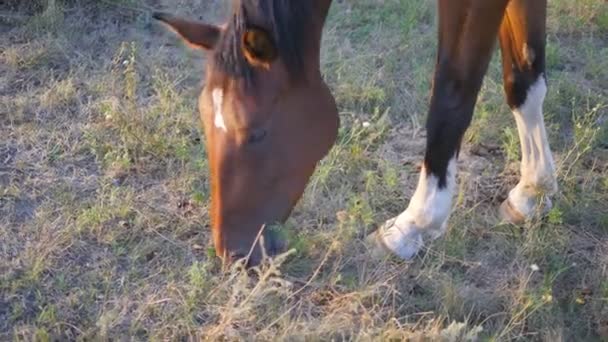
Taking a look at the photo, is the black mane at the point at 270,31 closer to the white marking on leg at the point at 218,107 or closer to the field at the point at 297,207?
the white marking on leg at the point at 218,107

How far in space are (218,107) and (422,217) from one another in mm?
902

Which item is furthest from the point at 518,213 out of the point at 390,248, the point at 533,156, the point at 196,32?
the point at 196,32

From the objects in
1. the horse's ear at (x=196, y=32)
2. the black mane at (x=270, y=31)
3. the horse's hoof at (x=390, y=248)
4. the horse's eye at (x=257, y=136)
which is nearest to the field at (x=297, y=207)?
the horse's hoof at (x=390, y=248)

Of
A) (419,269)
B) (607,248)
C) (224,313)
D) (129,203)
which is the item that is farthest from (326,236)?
(607,248)

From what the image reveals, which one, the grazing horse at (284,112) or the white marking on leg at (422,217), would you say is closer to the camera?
the grazing horse at (284,112)

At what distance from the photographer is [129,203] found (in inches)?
129

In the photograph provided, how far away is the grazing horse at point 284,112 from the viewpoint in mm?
2623

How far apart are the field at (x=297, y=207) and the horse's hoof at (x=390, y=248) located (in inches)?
1.5

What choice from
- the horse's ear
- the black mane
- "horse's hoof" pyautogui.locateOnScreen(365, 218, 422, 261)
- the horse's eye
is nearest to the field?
"horse's hoof" pyautogui.locateOnScreen(365, 218, 422, 261)

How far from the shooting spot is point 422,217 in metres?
3.03

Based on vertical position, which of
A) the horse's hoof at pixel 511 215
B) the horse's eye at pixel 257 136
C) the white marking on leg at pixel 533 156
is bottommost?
the horse's hoof at pixel 511 215

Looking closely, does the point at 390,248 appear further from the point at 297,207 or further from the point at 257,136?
the point at 257,136

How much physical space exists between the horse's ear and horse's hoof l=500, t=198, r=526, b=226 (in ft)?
4.55

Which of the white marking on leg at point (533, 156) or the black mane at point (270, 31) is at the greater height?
the black mane at point (270, 31)
